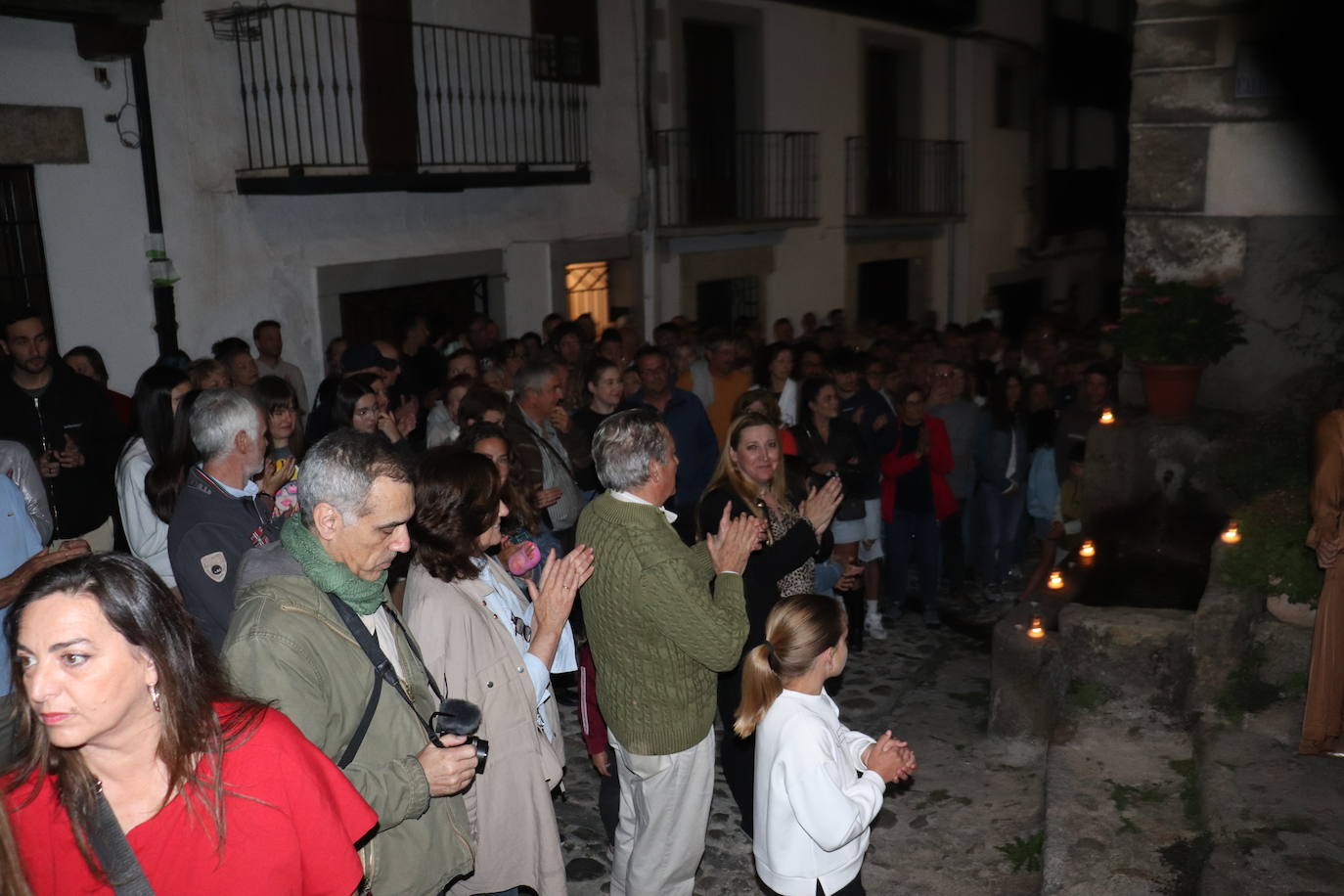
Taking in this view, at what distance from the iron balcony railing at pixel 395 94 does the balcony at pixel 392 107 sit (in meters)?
0.01

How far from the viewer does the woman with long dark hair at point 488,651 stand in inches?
121

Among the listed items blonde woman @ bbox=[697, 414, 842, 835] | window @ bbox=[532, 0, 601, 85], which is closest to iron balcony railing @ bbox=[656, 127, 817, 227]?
window @ bbox=[532, 0, 601, 85]

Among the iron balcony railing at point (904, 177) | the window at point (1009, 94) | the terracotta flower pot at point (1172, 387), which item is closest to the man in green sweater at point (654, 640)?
the terracotta flower pot at point (1172, 387)

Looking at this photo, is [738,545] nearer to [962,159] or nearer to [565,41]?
[565,41]

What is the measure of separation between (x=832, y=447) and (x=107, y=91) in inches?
225

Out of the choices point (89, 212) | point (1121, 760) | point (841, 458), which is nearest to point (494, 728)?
point (1121, 760)

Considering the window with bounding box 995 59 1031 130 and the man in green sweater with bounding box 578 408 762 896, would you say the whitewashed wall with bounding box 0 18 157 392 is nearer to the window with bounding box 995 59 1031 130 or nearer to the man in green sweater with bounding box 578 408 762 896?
the man in green sweater with bounding box 578 408 762 896

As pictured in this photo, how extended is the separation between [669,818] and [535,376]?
2705mm

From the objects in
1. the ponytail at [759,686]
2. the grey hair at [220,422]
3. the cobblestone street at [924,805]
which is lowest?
the cobblestone street at [924,805]

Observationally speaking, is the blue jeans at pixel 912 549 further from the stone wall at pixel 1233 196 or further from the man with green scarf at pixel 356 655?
the man with green scarf at pixel 356 655

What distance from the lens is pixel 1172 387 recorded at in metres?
6.22

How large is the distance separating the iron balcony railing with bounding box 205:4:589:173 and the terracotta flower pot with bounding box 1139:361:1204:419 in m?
6.59

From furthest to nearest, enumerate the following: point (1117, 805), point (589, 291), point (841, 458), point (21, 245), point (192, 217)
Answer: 1. point (589, 291)
2. point (192, 217)
3. point (21, 245)
4. point (841, 458)
5. point (1117, 805)

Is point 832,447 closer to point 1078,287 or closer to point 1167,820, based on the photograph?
point 1167,820
